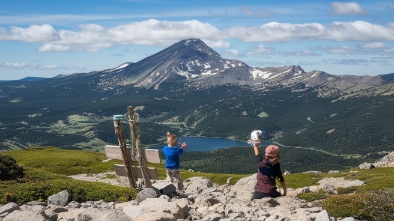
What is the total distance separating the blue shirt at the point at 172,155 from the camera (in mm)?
23875

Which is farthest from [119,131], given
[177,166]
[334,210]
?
[334,210]

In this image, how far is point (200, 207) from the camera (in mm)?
19844

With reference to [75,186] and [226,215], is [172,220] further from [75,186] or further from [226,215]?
[75,186]

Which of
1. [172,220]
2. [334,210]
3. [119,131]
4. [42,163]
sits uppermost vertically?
[119,131]

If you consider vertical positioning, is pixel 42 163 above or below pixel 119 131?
below

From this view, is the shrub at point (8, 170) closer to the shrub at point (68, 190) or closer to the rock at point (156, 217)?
the shrub at point (68, 190)

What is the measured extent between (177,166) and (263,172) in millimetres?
6232

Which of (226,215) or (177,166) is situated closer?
(226,215)

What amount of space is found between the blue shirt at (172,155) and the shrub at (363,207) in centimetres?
866

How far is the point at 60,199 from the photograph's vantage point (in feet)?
75.5

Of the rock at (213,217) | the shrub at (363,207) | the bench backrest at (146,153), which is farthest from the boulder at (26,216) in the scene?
the shrub at (363,207)

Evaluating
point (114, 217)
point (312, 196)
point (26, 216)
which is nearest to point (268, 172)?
point (312, 196)

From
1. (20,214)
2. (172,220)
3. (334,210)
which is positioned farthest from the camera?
(334,210)

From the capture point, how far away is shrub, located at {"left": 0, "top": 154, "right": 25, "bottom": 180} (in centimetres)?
3503
